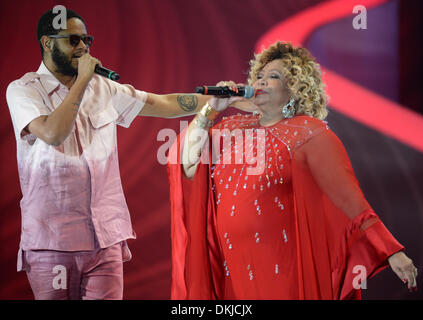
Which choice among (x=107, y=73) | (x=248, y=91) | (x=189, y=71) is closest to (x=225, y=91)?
(x=248, y=91)

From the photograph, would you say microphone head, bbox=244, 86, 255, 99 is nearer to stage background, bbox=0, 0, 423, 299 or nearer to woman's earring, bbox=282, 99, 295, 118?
woman's earring, bbox=282, 99, 295, 118

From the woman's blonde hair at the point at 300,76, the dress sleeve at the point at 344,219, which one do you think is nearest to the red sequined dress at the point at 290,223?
the dress sleeve at the point at 344,219

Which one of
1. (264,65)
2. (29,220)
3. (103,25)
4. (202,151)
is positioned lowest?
(29,220)

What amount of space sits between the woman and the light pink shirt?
334 mm

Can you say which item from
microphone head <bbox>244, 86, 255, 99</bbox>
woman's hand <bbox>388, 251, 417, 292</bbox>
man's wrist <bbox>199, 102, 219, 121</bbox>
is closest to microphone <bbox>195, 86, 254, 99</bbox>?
microphone head <bbox>244, 86, 255, 99</bbox>

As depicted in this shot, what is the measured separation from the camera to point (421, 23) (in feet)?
11.4

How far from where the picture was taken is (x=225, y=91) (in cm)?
221

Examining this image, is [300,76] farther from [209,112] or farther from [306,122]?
[209,112]

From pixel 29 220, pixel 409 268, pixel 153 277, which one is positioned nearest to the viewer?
pixel 409 268

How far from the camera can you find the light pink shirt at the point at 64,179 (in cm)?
235

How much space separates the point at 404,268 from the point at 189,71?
1.70 metres
